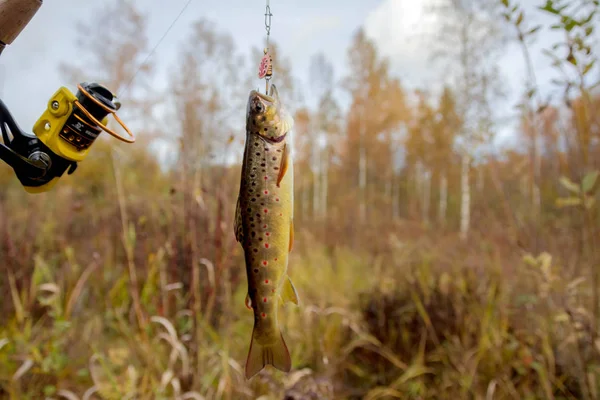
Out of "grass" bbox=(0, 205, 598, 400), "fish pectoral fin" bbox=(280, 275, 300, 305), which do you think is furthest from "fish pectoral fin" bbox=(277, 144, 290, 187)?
"grass" bbox=(0, 205, 598, 400)

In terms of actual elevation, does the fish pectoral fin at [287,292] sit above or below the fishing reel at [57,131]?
below

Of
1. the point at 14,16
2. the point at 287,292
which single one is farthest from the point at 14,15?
the point at 287,292

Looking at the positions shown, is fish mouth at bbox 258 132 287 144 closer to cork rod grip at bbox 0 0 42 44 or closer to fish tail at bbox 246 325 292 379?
fish tail at bbox 246 325 292 379

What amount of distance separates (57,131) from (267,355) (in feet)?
2.10

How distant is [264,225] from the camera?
0.74m

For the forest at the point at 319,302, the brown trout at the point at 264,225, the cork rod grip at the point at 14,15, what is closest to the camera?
the brown trout at the point at 264,225

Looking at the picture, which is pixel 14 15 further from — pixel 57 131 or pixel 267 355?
pixel 267 355

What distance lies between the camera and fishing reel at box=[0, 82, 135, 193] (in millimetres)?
864

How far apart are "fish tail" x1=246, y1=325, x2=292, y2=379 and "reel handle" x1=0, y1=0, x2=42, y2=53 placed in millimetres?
793

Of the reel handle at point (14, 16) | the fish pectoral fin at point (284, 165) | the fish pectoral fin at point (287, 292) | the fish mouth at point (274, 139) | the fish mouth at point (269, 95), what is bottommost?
the fish pectoral fin at point (287, 292)

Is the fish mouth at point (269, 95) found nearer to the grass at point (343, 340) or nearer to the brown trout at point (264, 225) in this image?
the brown trout at point (264, 225)

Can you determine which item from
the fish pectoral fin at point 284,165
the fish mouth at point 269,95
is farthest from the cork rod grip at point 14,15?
the fish pectoral fin at point 284,165

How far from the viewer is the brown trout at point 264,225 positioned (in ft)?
2.41

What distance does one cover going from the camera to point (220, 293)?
3.62 m
